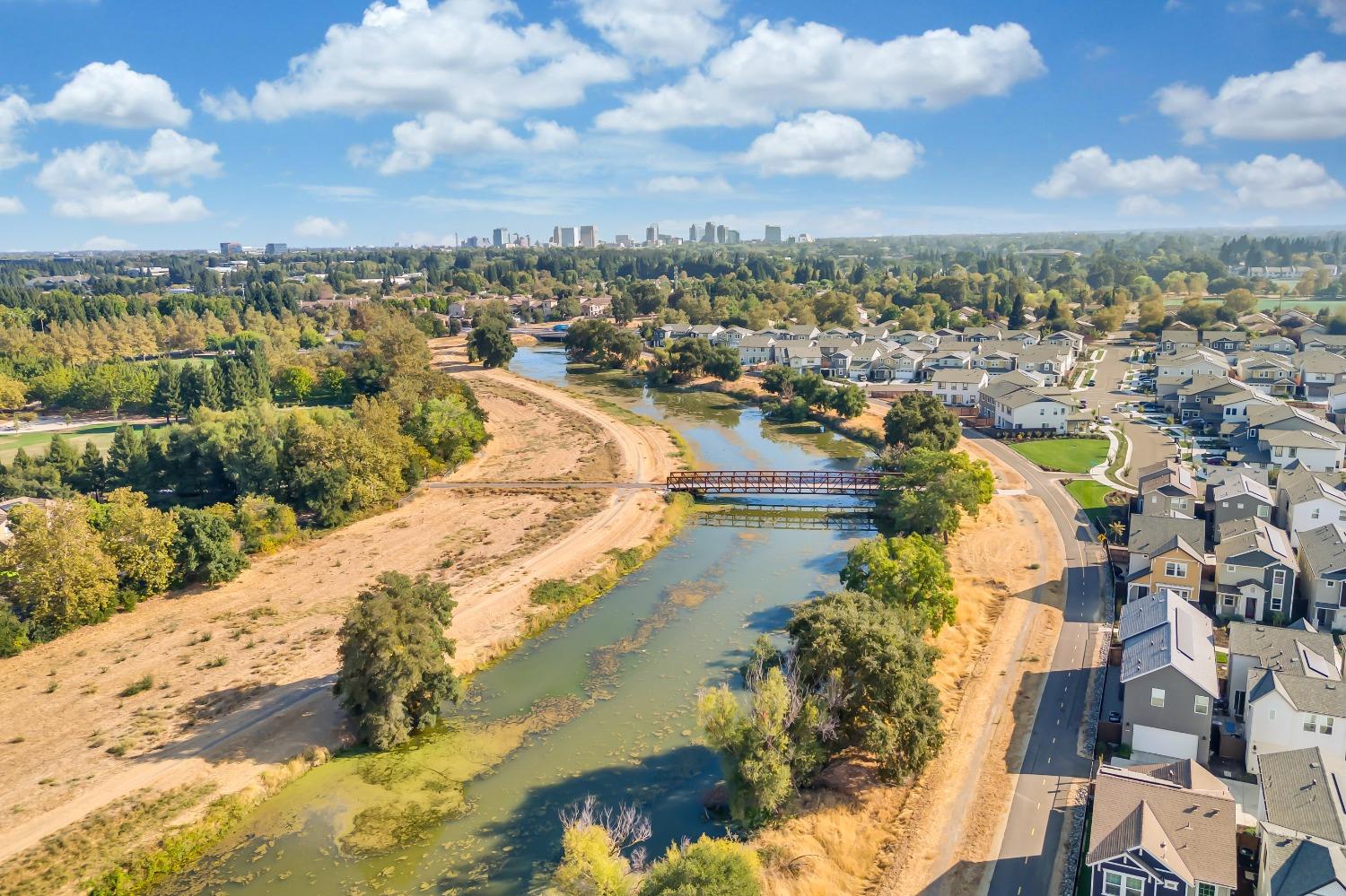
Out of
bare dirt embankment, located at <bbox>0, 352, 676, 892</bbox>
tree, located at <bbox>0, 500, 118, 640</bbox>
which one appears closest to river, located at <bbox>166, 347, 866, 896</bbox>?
bare dirt embankment, located at <bbox>0, 352, 676, 892</bbox>

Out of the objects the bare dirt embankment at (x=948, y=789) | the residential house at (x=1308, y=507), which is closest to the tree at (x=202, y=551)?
the bare dirt embankment at (x=948, y=789)

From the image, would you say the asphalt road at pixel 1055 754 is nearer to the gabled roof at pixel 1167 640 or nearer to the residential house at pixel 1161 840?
the residential house at pixel 1161 840

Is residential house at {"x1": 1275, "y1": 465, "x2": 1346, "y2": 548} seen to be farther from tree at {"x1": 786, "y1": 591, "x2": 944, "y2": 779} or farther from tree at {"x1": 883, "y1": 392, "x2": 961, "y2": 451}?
tree at {"x1": 786, "y1": 591, "x2": 944, "y2": 779}

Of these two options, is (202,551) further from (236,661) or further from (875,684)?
(875,684)

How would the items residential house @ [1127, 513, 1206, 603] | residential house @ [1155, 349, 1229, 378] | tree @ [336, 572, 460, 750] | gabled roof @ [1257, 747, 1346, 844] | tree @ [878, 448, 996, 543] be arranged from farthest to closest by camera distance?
residential house @ [1155, 349, 1229, 378] → tree @ [878, 448, 996, 543] → residential house @ [1127, 513, 1206, 603] → tree @ [336, 572, 460, 750] → gabled roof @ [1257, 747, 1346, 844]

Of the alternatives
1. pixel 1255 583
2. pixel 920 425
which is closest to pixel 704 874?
pixel 1255 583

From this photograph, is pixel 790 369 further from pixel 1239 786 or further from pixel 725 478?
pixel 1239 786
